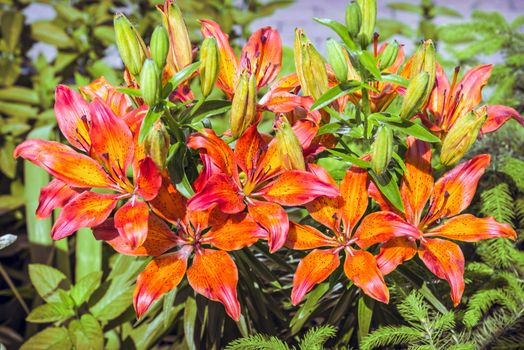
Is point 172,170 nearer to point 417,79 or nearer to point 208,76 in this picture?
point 208,76

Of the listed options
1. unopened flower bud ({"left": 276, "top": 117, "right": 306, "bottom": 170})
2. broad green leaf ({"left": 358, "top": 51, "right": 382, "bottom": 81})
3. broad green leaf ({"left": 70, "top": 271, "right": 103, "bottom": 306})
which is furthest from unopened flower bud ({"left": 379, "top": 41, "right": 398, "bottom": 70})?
broad green leaf ({"left": 70, "top": 271, "right": 103, "bottom": 306})

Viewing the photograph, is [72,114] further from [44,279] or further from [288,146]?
[44,279]

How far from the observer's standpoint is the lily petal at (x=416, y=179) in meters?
0.77

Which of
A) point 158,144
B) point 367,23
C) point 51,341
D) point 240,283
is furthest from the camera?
point 51,341

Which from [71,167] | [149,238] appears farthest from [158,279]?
[71,167]

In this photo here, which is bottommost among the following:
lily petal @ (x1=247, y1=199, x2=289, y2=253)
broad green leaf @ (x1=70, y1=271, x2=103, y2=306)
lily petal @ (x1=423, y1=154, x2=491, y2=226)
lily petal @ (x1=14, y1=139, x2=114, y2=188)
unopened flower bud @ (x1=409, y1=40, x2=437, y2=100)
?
broad green leaf @ (x1=70, y1=271, x2=103, y2=306)

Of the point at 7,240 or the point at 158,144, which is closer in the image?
the point at 158,144

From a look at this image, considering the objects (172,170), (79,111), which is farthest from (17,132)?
(172,170)

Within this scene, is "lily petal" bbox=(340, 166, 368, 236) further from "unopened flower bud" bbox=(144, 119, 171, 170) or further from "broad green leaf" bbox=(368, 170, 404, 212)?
"unopened flower bud" bbox=(144, 119, 171, 170)

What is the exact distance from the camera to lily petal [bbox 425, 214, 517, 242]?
0.73 meters

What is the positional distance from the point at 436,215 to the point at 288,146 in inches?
8.0

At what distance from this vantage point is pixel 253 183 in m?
0.74

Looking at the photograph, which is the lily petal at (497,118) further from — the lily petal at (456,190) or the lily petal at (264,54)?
the lily petal at (264,54)

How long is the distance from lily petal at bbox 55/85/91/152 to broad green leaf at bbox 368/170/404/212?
32cm
